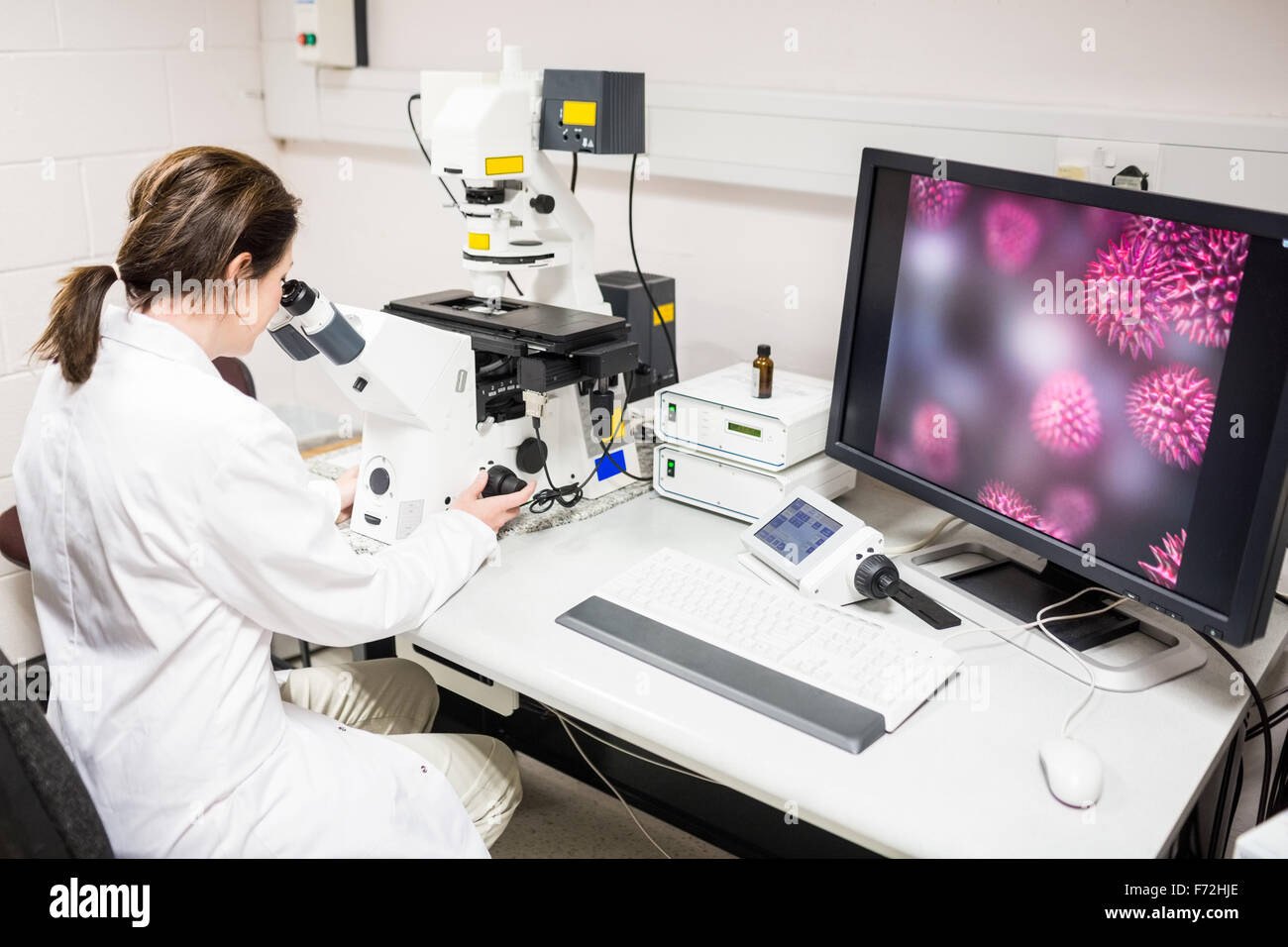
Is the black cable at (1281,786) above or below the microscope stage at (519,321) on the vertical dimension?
below

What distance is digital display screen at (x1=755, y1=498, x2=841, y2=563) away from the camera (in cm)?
142

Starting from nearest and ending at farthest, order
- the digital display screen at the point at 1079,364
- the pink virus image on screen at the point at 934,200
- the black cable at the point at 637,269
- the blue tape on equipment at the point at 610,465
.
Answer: the digital display screen at the point at 1079,364, the pink virus image on screen at the point at 934,200, the blue tape on equipment at the point at 610,465, the black cable at the point at 637,269

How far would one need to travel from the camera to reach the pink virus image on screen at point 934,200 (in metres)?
1.34

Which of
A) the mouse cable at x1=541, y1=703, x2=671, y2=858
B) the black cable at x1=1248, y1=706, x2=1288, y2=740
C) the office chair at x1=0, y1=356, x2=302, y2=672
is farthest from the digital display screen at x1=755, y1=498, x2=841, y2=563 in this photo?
the office chair at x1=0, y1=356, x2=302, y2=672

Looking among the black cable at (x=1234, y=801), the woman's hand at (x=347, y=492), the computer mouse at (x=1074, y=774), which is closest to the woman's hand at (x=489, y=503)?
the woman's hand at (x=347, y=492)

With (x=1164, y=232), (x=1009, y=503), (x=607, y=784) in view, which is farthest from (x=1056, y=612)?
(x=607, y=784)

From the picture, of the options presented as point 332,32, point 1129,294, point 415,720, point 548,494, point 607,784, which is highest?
point 332,32

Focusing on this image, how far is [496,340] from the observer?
150cm

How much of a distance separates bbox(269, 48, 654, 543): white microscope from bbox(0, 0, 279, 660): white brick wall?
118 centimetres

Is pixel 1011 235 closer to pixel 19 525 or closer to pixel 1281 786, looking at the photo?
pixel 1281 786

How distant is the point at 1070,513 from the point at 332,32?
6.59 ft

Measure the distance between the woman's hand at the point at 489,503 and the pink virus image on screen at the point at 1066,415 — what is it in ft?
2.26

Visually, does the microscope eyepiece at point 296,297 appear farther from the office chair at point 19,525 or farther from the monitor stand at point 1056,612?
the monitor stand at point 1056,612
